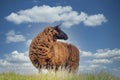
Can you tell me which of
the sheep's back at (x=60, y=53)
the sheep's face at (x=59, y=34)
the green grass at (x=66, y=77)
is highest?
the sheep's face at (x=59, y=34)

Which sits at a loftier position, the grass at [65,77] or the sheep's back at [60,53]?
the sheep's back at [60,53]

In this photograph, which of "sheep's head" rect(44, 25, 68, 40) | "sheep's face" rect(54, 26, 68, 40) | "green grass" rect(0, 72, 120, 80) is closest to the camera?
"green grass" rect(0, 72, 120, 80)

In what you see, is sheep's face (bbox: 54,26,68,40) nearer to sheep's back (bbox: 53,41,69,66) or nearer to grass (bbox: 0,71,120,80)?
sheep's back (bbox: 53,41,69,66)

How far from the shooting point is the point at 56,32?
622 inches

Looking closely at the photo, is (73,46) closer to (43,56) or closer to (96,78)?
(43,56)

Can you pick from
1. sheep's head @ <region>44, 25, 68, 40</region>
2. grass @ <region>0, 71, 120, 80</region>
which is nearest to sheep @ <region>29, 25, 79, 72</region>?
sheep's head @ <region>44, 25, 68, 40</region>

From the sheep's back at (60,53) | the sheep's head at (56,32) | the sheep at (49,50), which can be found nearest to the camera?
the sheep at (49,50)

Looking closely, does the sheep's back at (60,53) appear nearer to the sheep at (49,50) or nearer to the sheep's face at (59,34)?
the sheep at (49,50)

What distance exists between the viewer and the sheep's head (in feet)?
51.3

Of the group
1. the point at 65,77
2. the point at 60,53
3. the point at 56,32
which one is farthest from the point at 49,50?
the point at 65,77

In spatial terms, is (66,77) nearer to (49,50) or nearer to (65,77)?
(65,77)

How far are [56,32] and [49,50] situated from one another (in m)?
0.80

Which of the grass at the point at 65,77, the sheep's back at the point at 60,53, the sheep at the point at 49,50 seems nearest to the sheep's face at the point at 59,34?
the sheep at the point at 49,50

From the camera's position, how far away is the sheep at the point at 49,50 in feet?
49.7
